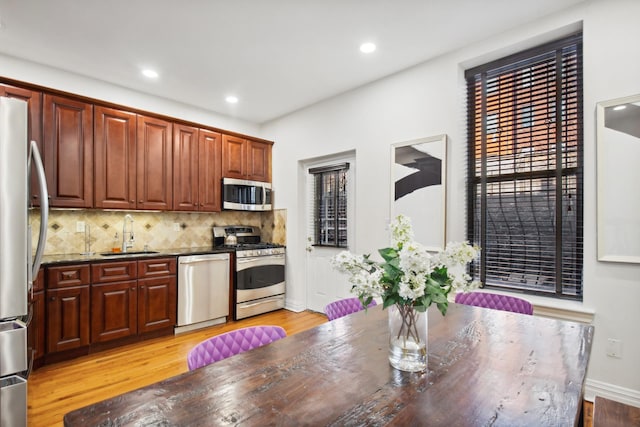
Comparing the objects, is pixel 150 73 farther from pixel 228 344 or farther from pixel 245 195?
pixel 228 344

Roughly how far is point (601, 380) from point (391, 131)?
8.63 feet

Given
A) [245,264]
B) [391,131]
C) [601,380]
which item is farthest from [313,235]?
[601,380]

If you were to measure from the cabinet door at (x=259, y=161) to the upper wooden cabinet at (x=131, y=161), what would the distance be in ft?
3.66

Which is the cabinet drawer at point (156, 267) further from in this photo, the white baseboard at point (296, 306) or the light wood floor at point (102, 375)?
the white baseboard at point (296, 306)

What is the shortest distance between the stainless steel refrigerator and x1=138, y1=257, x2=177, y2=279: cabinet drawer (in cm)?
160

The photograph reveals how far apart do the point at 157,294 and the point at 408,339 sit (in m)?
3.04

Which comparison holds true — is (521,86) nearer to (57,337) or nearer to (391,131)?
(391,131)

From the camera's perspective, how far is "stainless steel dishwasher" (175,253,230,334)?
11.8 ft

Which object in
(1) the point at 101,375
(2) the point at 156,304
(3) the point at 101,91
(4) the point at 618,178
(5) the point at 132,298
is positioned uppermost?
(3) the point at 101,91

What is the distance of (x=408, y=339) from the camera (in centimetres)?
117

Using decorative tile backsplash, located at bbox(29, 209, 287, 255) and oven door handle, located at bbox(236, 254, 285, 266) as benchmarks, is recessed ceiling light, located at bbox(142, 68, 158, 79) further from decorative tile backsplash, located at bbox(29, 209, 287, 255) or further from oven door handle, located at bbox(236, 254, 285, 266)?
oven door handle, located at bbox(236, 254, 285, 266)

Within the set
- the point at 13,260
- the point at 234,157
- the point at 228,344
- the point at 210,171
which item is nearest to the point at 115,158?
the point at 210,171

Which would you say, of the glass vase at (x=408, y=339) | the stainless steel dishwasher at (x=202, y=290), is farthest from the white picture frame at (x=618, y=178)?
the stainless steel dishwasher at (x=202, y=290)

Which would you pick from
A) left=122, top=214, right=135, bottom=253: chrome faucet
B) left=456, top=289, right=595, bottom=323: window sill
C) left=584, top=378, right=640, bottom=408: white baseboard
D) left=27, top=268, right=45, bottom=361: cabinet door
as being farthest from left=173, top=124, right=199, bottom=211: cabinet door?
left=584, top=378, right=640, bottom=408: white baseboard
